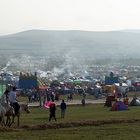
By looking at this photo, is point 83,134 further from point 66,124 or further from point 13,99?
point 13,99

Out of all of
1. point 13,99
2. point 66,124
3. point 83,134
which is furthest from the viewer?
point 66,124

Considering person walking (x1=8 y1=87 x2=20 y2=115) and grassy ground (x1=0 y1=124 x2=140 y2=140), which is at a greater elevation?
person walking (x1=8 y1=87 x2=20 y2=115)

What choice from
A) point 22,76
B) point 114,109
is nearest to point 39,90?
point 22,76

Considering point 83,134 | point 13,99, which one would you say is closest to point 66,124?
point 13,99

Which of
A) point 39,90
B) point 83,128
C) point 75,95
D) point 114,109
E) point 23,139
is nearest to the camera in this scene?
point 23,139

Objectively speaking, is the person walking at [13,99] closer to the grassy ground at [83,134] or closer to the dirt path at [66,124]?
the dirt path at [66,124]

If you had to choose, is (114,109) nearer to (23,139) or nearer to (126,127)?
(126,127)

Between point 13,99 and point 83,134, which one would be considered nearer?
point 83,134

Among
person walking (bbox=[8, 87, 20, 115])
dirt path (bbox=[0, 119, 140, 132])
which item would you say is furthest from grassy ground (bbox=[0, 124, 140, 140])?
person walking (bbox=[8, 87, 20, 115])

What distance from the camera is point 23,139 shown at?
2336cm

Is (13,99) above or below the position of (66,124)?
above

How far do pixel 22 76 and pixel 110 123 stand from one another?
41101mm

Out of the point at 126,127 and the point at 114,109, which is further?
the point at 114,109

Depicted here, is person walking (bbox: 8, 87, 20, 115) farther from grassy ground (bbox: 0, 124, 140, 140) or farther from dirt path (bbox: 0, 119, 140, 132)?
grassy ground (bbox: 0, 124, 140, 140)
